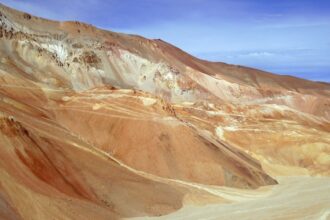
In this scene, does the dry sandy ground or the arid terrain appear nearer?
the arid terrain

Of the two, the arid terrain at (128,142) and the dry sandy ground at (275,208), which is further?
the dry sandy ground at (275,208)

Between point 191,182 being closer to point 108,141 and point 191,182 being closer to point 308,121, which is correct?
point 108,141

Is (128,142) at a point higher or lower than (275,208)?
higher

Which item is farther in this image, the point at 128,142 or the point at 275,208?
→ the point at 128,142
